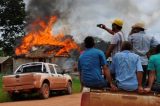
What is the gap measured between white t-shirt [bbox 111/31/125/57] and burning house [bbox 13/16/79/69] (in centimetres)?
3290

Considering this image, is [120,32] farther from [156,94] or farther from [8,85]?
[8,85]

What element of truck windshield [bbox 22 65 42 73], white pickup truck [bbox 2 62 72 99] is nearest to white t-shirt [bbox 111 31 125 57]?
white pickup truck [bbox 2 62 72 99]

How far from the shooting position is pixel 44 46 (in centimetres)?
4719

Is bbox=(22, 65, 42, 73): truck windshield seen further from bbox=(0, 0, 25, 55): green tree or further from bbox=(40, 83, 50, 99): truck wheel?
bbox=(0, 0, 25, 55): green tree

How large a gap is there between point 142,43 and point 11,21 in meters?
41.4

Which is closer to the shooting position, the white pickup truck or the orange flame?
the white pickup truck

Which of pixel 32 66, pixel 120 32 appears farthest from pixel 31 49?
pixel 120 32

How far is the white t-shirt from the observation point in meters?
9.18

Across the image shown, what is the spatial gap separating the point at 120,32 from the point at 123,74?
117 cm

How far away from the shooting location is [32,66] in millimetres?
23125

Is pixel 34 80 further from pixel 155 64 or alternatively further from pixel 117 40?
pixel 155 64

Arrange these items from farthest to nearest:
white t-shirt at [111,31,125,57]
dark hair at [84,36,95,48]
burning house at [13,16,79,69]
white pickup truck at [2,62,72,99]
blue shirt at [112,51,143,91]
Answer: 1. burning house at [13,16,79,69]
2. white pickup truck at [2,62,72,99]
3. white t-shirt at [111,31,125,57]
4. dark hair at [84,36,95,48]
5. blue shirt at [112,51,143,91]

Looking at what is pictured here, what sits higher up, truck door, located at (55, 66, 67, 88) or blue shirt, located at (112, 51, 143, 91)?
truck door, located at (55, 66, 67, 88)

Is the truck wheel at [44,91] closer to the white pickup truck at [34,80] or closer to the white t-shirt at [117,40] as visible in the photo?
the white pickup truck at [34,80]
